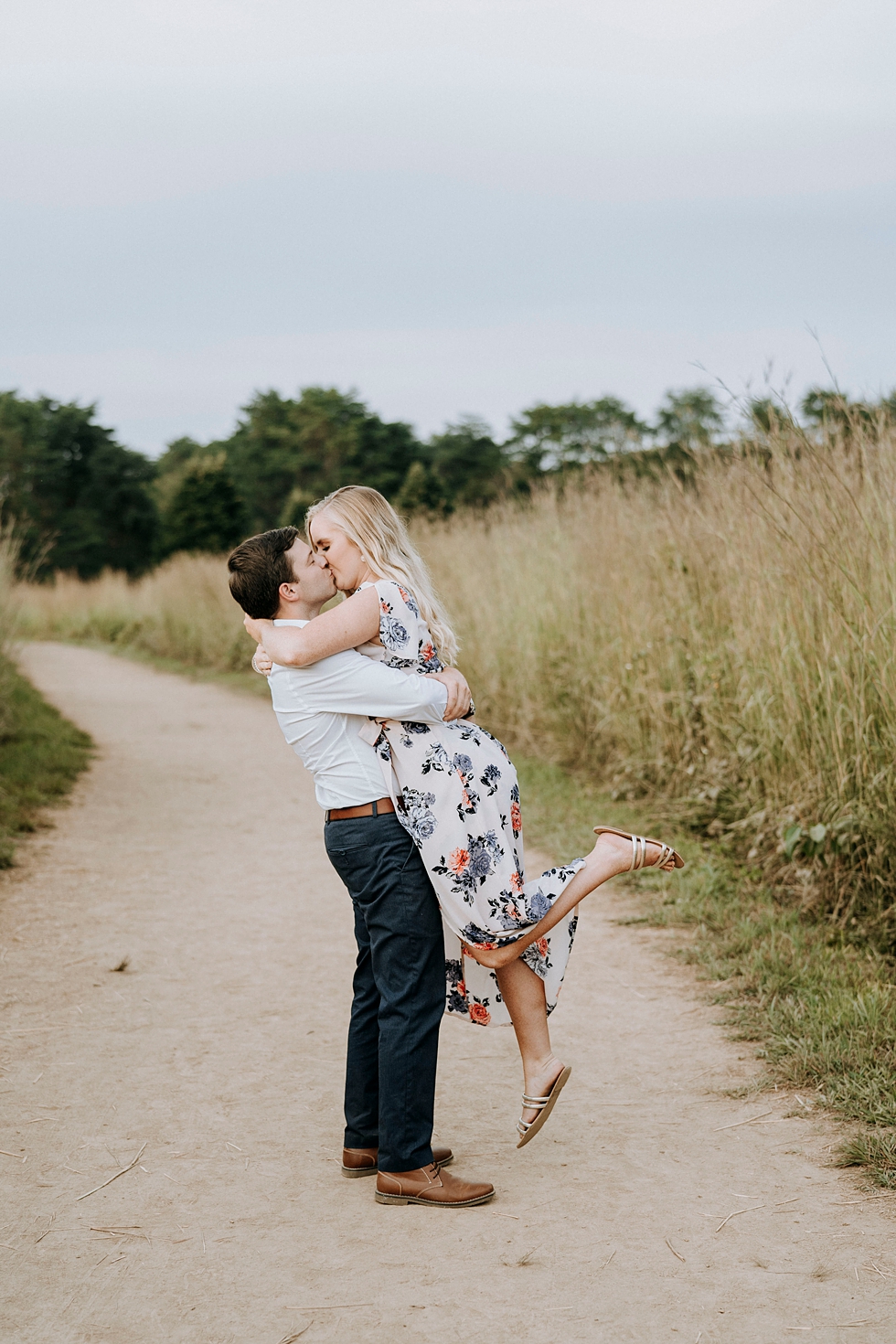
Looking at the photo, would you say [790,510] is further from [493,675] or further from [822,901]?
[493,675]

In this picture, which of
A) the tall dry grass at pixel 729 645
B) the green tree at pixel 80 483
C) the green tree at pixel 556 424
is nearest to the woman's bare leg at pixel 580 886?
the tall dry grass at pixel 729 645

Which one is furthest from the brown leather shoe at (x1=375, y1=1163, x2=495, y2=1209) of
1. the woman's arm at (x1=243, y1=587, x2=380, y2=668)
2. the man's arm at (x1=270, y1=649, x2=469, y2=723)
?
the woman's arm at (x1=243, y1=587, x2=380, y2=668)

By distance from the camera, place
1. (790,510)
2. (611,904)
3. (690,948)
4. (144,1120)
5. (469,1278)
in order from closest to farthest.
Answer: (469,1278), (144,1120), (690,948), (790,510), (611,904)

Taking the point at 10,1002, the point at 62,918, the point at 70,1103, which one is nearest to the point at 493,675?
the point at 62,918

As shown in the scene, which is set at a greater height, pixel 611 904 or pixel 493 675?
pixel 493 675

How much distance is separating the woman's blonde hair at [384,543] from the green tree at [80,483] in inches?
1840

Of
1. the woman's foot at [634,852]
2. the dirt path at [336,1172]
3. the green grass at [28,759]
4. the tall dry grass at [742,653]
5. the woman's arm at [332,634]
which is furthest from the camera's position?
the green grass at [28,759]

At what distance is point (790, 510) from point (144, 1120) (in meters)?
3.61

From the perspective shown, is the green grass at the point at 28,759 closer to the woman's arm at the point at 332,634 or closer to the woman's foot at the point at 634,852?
the woman's arm at the point at 332,634

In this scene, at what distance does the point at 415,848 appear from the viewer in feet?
9.29

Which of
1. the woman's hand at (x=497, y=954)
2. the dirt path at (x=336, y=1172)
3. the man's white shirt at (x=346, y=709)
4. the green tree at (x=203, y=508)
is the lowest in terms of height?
the dirt path at (x=336, y=1172)

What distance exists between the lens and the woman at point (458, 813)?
2.79 m

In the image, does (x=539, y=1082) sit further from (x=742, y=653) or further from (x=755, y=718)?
(x=742, y=653)

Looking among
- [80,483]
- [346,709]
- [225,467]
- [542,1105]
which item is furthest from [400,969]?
[80,483]
